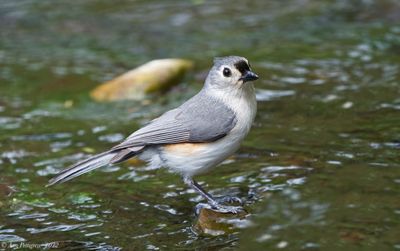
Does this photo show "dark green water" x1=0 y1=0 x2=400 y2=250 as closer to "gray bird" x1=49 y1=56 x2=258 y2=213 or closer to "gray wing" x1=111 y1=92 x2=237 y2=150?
"gray bird" x1=49 y1=56 x2=258 y2=213

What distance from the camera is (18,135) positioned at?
8031 millimetres

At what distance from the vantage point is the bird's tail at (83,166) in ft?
19.2

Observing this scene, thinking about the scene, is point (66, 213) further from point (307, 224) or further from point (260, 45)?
point (260, 45)

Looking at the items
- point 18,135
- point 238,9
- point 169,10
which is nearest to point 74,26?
point 169,10

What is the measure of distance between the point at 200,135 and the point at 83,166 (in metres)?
0.88

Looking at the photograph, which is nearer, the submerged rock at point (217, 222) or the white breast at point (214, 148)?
the submerged rock at point (217, 222)

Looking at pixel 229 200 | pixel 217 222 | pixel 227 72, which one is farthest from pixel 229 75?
pixel 217 222

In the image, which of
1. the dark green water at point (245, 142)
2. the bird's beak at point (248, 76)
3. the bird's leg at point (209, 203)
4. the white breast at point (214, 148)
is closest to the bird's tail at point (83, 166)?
the dark green water at point (245, 142)

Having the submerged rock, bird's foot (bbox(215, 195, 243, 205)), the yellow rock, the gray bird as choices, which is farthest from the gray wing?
the yellow rock

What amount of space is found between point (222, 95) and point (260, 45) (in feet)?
16.2

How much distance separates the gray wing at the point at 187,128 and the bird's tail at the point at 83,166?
100 millimetres

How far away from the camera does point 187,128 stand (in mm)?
5945

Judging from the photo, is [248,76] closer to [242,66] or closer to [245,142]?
[242,66]

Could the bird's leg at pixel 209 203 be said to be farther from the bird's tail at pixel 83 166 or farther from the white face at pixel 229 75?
the white face at pixel 229 75
